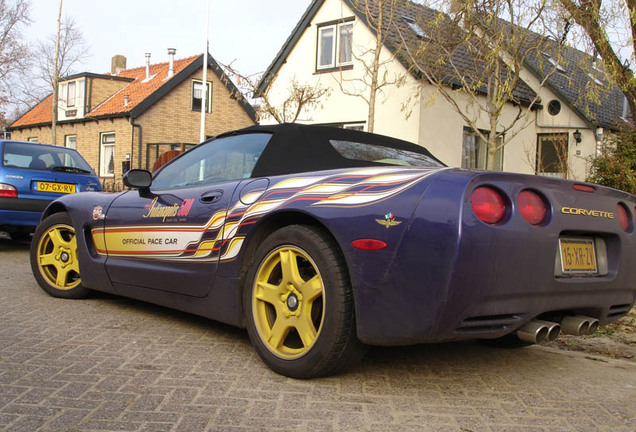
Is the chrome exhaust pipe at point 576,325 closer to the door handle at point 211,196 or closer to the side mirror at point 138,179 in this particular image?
the door handle at point 211,196

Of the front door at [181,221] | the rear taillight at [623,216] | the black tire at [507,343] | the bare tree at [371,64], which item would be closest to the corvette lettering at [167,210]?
the front door at [181,221]

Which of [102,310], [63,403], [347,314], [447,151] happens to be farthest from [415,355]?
[447,151]

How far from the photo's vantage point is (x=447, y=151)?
14914 mm

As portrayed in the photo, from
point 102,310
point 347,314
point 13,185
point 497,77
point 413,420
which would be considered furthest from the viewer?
point 497,77

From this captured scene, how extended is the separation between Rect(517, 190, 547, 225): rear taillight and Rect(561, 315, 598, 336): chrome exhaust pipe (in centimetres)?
59

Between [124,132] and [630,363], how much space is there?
82.0ft

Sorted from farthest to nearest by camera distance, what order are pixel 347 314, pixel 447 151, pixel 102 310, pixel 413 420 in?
pixel 447 151 → pixel 102 310 → pixel 347 314 → pixel 413 420

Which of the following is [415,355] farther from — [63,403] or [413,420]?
[63,403]

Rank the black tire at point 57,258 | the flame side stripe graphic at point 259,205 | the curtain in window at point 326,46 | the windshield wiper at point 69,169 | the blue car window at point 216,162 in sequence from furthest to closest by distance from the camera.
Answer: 1. the curtain in window at point 326,46
2. the windshield wiper at point 69,169
3. the black tire at point 57,258
4. the blue car window at point 216,162
5. the flame side stripe graphic at point 259,205

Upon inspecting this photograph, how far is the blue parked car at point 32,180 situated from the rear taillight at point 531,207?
7.08 m

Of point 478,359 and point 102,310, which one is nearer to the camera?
point 478,359

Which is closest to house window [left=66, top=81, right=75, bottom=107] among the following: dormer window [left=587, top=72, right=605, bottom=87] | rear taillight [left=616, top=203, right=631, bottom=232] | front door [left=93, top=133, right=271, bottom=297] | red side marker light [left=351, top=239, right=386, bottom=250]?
dormer window [left=587, top=72, right=605, bottom=87]

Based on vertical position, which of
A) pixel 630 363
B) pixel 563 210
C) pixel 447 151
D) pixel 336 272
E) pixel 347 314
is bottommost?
pixel 630 363

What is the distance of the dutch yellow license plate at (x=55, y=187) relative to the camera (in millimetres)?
8203
